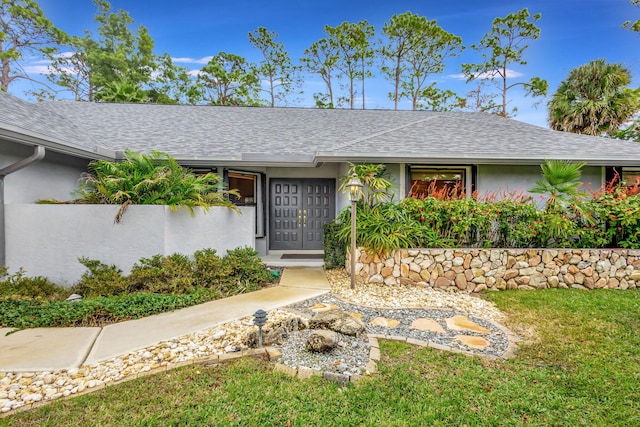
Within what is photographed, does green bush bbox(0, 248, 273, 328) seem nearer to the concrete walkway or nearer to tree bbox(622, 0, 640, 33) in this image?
the concrete walkway

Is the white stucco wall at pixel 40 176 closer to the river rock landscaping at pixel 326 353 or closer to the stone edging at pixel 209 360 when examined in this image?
the river rock landscaping at pixel 326 353

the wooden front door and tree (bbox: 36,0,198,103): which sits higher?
tree (bbox: 36,0,198,103)

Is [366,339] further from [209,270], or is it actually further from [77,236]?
[77,236]

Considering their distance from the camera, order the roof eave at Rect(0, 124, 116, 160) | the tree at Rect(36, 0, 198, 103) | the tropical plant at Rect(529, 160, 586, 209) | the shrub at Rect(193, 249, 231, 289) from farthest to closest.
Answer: the tree at Rect(36, 0, 198, 103), the tropical plant at Rect(529, 160, 586, 209), the shrub at Rect(193, 249, 231, 289), the roof eave at Rect(0, 124, 116, 160)

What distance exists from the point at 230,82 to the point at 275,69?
3.43 m

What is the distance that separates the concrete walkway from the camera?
3.03 m

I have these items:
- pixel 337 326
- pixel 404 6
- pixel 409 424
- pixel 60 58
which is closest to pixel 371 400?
pixel 409 424

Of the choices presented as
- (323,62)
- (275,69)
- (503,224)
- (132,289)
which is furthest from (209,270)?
(275,69)

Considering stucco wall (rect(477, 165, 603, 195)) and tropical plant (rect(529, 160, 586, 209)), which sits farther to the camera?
stucco wall (rect(477, 165, 603, 195))

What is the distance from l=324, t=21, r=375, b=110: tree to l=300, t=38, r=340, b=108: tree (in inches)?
14.5

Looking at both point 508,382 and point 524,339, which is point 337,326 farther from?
point 524,339

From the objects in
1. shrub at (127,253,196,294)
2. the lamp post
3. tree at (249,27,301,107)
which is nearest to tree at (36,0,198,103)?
tree at (249,27,301,107)

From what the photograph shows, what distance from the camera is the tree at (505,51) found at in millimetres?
19023

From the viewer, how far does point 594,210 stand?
6039 millimetres
